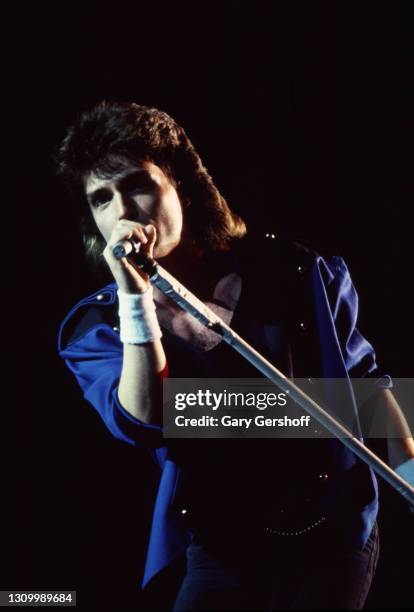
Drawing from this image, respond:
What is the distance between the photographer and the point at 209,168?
81.0 inches

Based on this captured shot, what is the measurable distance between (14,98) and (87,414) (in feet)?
3.74

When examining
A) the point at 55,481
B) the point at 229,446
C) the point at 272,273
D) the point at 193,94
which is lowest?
the point at 55,481

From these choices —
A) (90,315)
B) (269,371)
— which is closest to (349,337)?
(269,371)

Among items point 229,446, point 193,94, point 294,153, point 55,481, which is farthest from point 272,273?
point 55,481

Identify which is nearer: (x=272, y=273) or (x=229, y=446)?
(x=229, y=446)

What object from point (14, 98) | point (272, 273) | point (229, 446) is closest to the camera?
point (229, 446)

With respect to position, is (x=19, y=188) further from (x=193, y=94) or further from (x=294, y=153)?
(x=294, y=153)

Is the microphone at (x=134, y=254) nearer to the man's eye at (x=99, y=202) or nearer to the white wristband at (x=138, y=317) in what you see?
the white wristband at (x=138, y=317)

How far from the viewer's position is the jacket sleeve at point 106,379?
1.33 meters

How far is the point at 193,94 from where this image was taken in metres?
1.99

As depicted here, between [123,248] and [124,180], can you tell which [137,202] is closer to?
[124,180]

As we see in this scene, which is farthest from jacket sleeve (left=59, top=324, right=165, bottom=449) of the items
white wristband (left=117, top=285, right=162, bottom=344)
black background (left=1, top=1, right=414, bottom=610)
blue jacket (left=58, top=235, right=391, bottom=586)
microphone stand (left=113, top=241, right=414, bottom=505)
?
black background (left=1, top=1, right=414, bottom=610)

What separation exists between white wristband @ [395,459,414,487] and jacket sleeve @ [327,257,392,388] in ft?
0.69

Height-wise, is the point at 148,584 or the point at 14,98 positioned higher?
the point at 14,98
